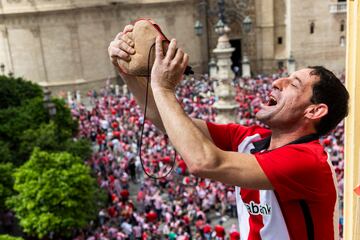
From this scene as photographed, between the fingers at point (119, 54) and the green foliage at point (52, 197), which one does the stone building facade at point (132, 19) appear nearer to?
the green foliage at point (52, 197)

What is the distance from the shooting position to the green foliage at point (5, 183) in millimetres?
13073

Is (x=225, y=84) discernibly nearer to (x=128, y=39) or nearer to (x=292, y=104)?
(x=128, y=39)

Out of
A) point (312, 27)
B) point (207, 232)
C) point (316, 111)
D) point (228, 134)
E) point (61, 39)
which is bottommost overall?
point (207, 232)

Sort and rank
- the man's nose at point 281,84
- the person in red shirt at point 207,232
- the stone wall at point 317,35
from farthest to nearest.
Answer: the stone wall at point 317,35 < the person in red shirt at point 207,232 < the man's nose at point 281,84

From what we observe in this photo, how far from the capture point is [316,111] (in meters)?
2.13

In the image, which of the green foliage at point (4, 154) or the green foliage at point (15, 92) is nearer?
the green foliage at point (4, 154)

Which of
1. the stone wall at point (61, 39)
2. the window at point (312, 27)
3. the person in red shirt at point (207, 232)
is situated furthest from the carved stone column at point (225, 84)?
the window at point (312, 27)

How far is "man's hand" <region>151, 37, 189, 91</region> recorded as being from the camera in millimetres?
2086

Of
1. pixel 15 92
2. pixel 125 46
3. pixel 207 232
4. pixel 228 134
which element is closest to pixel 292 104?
pixel 228 134

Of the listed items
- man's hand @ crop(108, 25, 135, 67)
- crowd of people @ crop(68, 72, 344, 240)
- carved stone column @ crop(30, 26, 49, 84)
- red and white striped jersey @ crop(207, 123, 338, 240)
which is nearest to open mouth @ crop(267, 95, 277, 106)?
red and white striped jersey @ crop(207, 123, 338, 240)

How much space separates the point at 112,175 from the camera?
16172mm

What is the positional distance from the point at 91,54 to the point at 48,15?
388 centimetres

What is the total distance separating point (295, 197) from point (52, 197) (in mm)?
10271

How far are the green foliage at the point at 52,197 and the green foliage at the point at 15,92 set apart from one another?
984 centimetres
